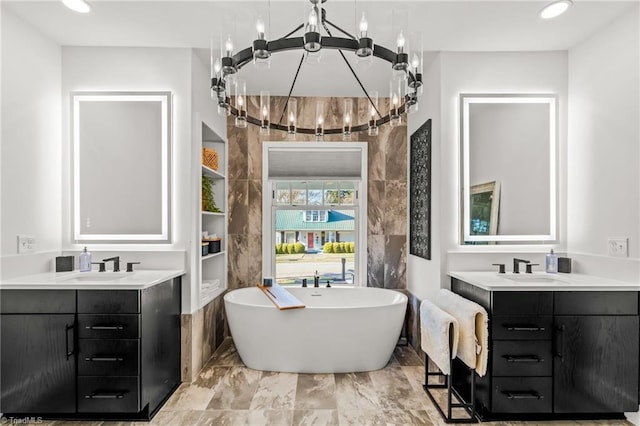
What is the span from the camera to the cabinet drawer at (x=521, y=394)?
2271mm

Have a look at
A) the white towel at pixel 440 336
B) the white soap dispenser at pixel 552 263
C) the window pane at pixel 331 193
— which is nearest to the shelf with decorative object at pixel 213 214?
the window pane at pixel 331 193

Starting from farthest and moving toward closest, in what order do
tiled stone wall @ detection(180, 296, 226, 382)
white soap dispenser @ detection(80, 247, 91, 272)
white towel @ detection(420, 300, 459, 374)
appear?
tiled stone wall @ detection(180, 296, 226, 382) < white soap dispenser @ detection(80, 247, 91, 272) < white towel @ detection(420, 300, 459, 374)

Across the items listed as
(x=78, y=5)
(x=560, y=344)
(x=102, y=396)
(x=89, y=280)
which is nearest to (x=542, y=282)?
(x=560, y=344)

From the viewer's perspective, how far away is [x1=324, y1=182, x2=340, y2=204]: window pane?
4.12 metres

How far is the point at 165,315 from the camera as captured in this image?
2.60m

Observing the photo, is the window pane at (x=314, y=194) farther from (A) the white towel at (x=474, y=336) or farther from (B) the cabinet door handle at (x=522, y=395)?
(B) the cabinet door handle at (x=522, y=395)

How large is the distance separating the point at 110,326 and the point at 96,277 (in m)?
0.47

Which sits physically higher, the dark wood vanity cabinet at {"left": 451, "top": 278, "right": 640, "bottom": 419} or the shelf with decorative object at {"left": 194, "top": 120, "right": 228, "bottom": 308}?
the shelf with decorative object at {"left": 194, "top": 120, "right": 228, "bottom": 308}

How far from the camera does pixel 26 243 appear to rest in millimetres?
2525

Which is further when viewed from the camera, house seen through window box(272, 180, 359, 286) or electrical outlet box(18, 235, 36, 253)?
house seen through window box(272, 180, 359, 286)

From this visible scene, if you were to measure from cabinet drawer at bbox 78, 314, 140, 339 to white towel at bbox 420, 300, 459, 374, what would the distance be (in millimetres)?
1904

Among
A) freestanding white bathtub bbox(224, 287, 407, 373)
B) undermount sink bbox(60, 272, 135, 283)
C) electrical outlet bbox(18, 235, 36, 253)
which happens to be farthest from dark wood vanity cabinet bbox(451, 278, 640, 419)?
→ electrical outlet bbox(18, 235, 36, 253)

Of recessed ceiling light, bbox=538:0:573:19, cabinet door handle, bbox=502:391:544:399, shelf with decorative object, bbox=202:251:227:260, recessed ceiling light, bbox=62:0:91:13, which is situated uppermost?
recessed ceiling light, bbox=62:0:91:13

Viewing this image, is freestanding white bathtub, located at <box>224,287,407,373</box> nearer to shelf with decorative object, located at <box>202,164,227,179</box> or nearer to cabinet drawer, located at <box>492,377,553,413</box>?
cabinet drawer, located at <box>492,377,553,413</box>
